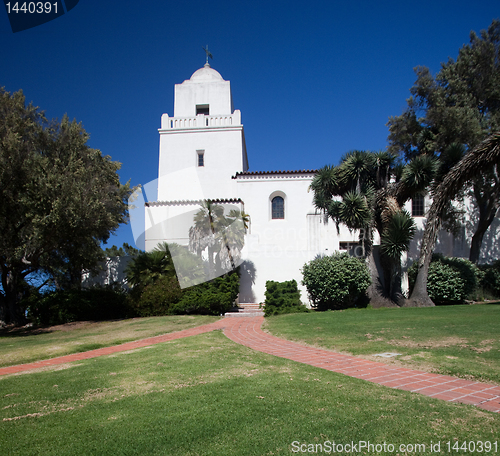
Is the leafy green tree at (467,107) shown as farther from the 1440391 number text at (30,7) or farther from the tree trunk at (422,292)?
the 1440391 number text at (30,7)

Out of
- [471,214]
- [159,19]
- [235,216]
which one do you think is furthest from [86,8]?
[471,214]

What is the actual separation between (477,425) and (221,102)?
28434mm

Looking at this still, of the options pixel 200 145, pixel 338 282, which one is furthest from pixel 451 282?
pixel 200 145

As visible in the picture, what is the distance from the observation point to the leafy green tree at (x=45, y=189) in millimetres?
13398

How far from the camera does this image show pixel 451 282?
659 inches

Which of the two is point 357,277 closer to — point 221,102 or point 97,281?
point 97,281

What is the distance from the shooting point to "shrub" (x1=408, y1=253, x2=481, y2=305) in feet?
54.7

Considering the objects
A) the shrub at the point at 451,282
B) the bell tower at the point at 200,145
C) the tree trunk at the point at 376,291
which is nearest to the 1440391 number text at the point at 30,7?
the bell tower at the point at 200,145

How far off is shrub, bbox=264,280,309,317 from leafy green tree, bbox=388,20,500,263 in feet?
38.4

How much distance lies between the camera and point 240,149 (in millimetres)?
27109

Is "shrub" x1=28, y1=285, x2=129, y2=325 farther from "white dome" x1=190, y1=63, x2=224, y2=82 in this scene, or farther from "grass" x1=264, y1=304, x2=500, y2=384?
"white dome" x1=190, y1=63, x2=224, y2=82

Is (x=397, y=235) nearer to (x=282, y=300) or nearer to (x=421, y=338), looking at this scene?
(x=282, y=300)

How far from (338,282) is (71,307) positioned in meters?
13.3

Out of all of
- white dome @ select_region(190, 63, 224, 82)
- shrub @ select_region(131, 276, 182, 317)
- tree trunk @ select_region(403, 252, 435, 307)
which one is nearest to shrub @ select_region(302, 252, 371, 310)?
tree trunk @ select_region(403, 252, 435, 307)
